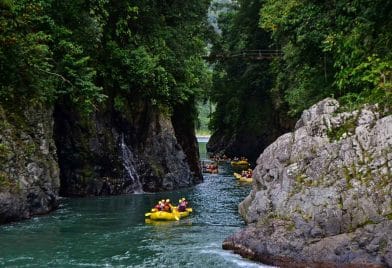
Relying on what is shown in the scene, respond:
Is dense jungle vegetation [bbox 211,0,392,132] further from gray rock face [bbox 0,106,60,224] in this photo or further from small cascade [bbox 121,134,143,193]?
gray rock face [bbox 0,106,60,224]

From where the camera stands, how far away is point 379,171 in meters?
11.8

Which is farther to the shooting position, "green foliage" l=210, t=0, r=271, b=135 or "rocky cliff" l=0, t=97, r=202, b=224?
"green foliage" l=210, t=0, r=271, b=135

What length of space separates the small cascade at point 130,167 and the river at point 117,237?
240 centimetres

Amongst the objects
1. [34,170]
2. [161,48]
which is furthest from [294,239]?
[161,48]

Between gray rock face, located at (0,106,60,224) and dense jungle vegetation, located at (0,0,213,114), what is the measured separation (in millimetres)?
796

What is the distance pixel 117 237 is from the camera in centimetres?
1490

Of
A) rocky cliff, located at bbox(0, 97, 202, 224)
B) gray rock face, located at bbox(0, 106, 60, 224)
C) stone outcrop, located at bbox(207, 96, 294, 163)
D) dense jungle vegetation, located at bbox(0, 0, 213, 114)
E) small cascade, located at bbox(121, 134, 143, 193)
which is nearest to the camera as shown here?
gray rock face, located at bbox(0, 106, 60, 224)

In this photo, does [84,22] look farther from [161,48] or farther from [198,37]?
[198,37]

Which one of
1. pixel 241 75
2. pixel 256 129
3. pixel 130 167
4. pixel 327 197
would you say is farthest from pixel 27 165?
pixel 241 75

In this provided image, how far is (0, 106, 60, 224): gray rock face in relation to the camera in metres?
16.2

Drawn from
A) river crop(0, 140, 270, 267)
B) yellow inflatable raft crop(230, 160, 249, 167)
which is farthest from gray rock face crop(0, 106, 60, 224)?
yellow inflatable raft crop(230, 160, 249, 167)

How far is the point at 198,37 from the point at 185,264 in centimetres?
1949

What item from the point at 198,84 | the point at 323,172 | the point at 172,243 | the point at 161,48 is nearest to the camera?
the point at 323,172

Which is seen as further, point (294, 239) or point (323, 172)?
point (323, 172)
